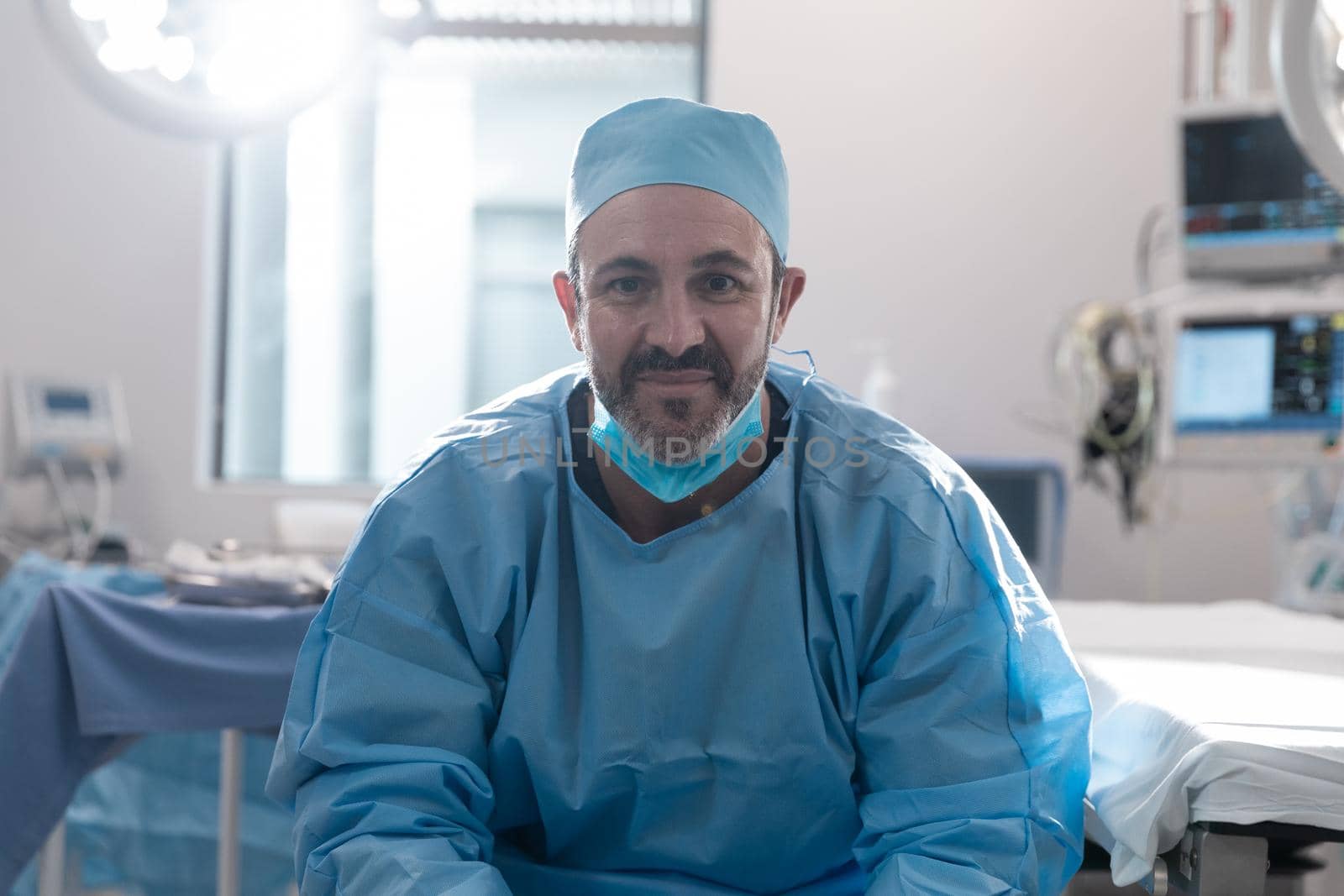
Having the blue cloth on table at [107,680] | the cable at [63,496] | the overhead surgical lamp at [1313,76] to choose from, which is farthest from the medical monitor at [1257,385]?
the cable at [63,496]

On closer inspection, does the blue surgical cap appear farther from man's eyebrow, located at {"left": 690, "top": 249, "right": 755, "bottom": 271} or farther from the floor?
the floor

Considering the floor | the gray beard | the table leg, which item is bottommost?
the table leg

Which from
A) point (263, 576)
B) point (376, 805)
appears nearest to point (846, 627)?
point (376, 805)

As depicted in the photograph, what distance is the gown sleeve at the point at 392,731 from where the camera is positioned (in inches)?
40.3

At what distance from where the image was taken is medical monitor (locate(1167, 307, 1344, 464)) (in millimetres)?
2246

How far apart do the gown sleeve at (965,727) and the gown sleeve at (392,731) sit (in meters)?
0.35

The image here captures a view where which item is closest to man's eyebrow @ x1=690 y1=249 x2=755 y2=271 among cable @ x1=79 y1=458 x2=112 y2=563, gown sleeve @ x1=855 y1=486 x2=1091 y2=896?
gown sleeve @ x1=855 y1=486 x2=1091 y2=896

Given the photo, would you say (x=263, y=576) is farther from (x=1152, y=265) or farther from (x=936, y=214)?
(x=1152, y=265)

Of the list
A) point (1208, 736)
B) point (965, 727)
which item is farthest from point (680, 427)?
point (1208, 736)

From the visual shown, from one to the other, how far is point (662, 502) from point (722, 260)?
25cm

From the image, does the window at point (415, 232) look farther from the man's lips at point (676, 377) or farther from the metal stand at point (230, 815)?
the man's lips at point (676, 377)

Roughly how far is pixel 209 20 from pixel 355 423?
211 centimetres

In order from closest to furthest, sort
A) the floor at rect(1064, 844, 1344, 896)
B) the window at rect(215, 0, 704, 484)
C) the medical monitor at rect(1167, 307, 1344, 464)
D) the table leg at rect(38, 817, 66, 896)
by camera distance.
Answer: the floor at rect(1064, 844, 1344, 896) < the table leg at rect(38, 817, 66, 896) < the medical monitor at rect(1167, 307, 1344, 464) < the window at rect(215, 0, 704, 484)

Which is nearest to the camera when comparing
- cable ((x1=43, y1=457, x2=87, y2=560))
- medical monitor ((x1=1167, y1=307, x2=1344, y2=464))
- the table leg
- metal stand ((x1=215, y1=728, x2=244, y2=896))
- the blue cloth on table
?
the blue cloth on table
